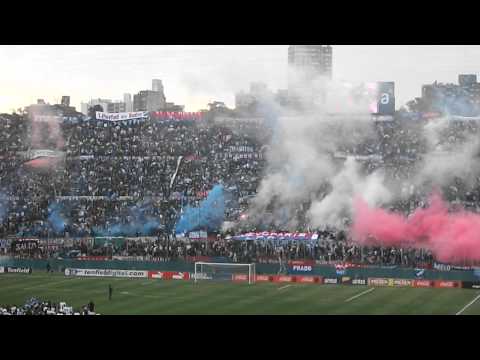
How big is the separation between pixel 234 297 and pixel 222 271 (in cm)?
465

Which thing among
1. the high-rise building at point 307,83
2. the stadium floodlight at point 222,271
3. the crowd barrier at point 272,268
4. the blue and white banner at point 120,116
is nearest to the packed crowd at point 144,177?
the blue and white banner at point 120,116

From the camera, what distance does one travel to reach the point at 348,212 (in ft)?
115

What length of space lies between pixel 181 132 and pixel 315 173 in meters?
7.59

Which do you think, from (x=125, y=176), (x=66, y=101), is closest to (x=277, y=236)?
(x=125, y=176)

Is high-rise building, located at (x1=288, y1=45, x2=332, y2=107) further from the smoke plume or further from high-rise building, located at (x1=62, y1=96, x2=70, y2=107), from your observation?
high-rise building, located at (x1=62, y1=96, x2=70, y2=107)

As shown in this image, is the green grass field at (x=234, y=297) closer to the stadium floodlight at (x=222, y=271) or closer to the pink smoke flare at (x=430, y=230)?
the stadium floodlight at (x=222, y=271)

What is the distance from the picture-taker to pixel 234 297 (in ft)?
85.3

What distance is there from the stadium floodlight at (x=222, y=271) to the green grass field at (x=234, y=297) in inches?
33.5

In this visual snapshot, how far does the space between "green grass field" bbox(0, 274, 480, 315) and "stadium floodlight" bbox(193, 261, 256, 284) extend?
2.79ft

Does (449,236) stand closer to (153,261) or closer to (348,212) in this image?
(348,212)

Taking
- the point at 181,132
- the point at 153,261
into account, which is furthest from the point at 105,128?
the point at 153,261

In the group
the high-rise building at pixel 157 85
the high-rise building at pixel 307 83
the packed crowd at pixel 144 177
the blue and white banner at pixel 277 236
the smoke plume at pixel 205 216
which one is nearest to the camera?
the blue and white banner at pixel 277 236

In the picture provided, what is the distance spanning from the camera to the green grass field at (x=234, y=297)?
23.5 m

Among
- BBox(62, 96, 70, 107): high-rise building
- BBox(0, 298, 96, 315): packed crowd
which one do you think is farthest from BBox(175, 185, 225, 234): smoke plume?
BBox(0, 298, 96, 315): packed crowd
